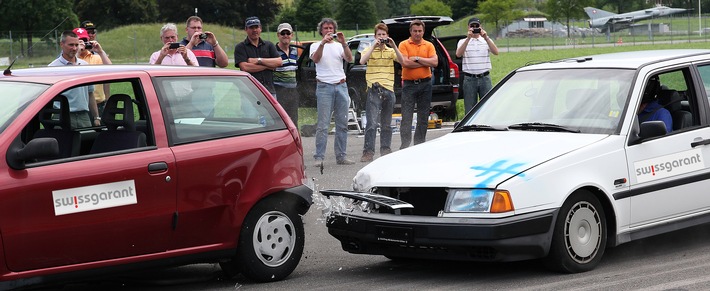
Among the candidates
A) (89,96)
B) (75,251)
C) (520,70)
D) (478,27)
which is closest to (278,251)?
(75,251)

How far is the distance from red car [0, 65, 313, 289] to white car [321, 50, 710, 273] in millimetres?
612

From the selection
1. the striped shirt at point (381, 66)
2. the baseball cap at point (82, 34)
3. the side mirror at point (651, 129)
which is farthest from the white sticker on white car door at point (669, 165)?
the baseball cap at point (82, 34)

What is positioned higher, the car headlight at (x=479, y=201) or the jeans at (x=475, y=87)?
the car headlight at (x=479, y=201)

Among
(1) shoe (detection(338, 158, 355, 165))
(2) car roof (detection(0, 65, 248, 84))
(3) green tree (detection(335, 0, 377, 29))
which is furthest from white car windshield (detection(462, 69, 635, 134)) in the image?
(3) green tree (detection(335, 0, 377, 29))

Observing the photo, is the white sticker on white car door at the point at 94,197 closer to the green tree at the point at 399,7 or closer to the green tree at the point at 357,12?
the green tree at the point at 357,12

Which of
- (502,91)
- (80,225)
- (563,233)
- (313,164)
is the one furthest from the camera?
(313,164)

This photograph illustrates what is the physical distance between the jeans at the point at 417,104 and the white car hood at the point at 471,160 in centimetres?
649

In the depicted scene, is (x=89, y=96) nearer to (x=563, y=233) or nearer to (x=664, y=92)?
(x=563, y=233)

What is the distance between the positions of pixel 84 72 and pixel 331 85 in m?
7.54

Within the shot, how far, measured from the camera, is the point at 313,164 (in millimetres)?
14367

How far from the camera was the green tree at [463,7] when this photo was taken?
13438cm

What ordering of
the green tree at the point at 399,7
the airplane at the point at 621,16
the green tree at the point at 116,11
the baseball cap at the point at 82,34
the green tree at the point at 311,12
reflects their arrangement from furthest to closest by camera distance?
the green tree at the point at 399,7 < the airplane at the point at 621,16 < the green tree at the point at 311,12 < the green tree at the point at 116,11 < the baseball cap at the point at 82,34

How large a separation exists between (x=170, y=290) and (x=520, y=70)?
3432 millimetres

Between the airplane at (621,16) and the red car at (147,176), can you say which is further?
the airplane at (621,16)
